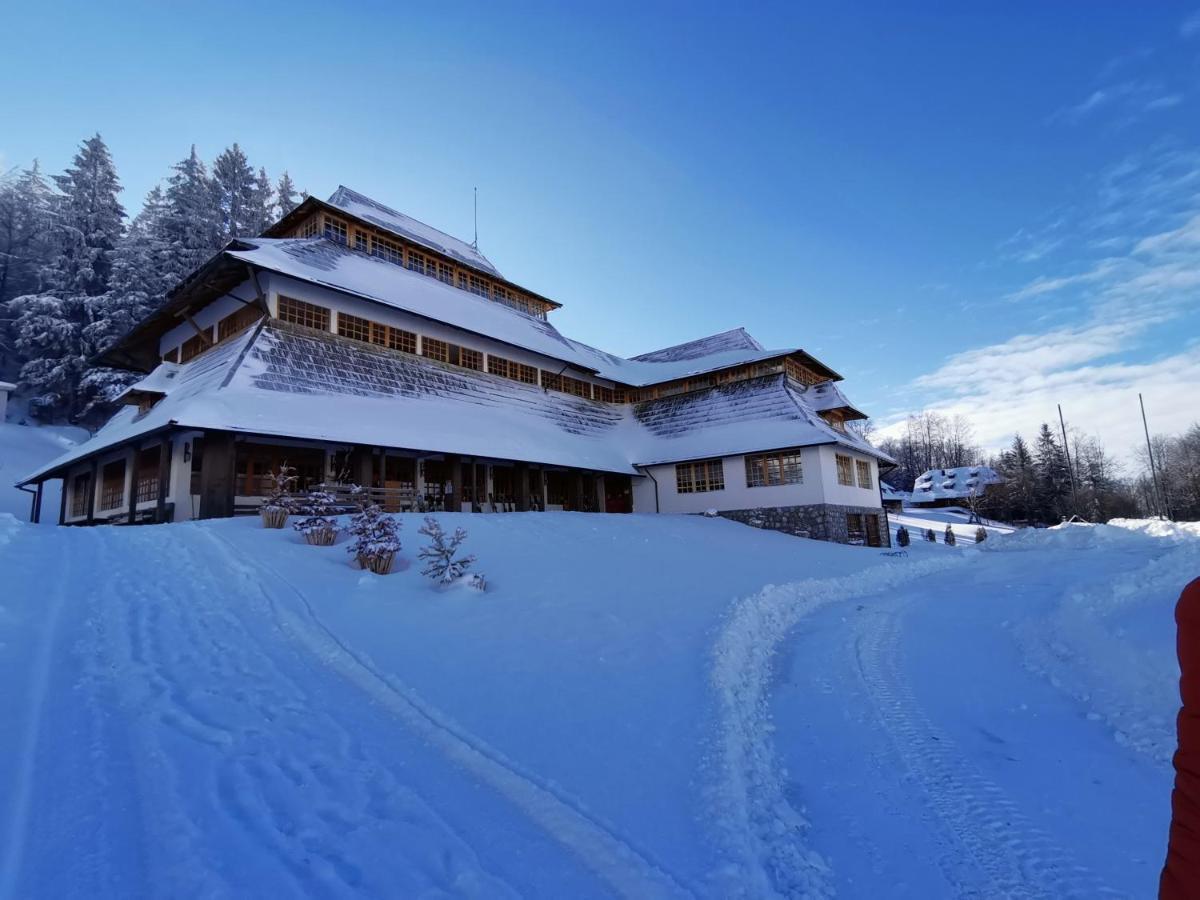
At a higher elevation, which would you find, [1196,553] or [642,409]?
[642,409]

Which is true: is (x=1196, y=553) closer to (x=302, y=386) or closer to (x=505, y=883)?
(x=505, y=883)

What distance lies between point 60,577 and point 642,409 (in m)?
25.5

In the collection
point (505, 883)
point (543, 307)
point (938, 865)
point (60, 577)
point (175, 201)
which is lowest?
point (938, 865)

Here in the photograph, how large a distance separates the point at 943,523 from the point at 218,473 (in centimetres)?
4606

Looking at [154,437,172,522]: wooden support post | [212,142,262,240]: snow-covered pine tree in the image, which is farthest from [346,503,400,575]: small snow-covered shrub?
[212,142,262,240]: snow-covered pine tree

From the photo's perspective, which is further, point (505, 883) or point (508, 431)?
point (508, 431)

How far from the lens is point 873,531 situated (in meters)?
27.1

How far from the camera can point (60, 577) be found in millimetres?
7441

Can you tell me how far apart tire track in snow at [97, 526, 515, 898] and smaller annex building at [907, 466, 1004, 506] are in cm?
5764

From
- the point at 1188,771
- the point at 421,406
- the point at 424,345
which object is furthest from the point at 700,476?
the point at 1188,771

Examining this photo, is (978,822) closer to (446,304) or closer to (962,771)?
(962,771)

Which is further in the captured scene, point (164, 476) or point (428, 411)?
point (428, 411)

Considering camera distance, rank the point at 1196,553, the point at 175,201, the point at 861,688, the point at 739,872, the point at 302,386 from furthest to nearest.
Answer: the point at 175,201, the point at 302,386, the point at 1196,553, the point at 861,688, the point at 739,872

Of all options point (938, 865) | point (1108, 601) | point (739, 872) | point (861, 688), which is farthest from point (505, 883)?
point (1108, 601)
